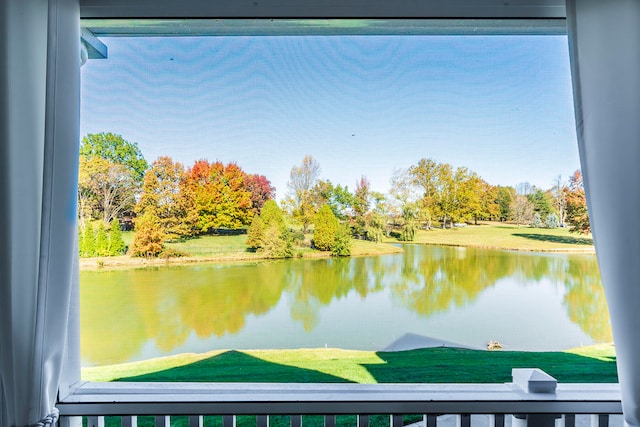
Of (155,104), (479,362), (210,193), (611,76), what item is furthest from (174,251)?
(611,76)

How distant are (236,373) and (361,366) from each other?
464 millimetres

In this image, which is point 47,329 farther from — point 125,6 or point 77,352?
point 125,6

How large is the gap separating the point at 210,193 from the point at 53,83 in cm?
59

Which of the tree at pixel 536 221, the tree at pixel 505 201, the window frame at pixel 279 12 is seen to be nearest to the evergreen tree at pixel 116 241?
the window frame at pixel 279 12

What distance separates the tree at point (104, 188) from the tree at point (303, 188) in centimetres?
59

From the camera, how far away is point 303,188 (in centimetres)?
143

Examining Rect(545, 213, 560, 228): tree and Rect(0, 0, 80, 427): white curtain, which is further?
Rect(545, 213, 560, 228): tree

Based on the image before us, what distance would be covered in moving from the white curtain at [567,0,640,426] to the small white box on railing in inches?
7.7

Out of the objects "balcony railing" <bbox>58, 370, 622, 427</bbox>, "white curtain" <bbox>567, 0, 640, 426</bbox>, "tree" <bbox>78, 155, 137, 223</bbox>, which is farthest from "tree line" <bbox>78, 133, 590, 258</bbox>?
"balcony railing" <bbox>58, 370, 622, 427</bbox>

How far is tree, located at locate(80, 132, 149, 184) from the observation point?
4.66 feet

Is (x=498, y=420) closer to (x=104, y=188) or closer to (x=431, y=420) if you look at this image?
(x=431, y=420)

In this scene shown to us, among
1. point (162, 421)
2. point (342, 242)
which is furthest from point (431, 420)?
point (162, 421)

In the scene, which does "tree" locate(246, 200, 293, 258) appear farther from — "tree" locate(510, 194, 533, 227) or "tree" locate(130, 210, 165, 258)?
"tree" locate(510, 194, 533, 227)

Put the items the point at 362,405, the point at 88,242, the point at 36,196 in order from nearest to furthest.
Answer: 1. the point at 36,196
2. the point at 362,405
3. the point at 88,242
